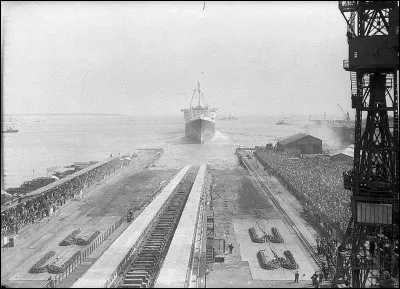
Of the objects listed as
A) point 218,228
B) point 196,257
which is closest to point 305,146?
point 218,228

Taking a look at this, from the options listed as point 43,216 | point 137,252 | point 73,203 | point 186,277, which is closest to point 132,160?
point 73,203

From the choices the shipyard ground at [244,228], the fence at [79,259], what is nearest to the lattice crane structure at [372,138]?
the shipyard ground at [244,228]

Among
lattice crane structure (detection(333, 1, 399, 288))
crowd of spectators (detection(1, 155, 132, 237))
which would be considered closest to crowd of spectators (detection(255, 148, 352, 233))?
lattice crane structure (detection(333, 1, 399, 288))

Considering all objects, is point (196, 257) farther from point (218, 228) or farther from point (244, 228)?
point (244, 228)

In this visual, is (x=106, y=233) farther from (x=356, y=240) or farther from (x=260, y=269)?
(x=356, y=240)

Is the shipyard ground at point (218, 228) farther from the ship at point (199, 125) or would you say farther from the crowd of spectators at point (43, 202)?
the ship at point (199, 125)

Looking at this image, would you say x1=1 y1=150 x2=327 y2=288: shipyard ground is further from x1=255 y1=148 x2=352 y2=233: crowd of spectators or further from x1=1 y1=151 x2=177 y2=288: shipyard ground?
x1=255 y1=148 x2=352 y2=233: crowd of spectators

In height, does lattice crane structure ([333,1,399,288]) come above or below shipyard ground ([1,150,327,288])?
above
